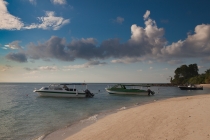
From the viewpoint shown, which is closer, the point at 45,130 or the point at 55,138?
the point at 55,138

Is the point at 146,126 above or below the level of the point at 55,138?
above

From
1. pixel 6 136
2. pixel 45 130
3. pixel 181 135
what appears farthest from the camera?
pixel 45 130

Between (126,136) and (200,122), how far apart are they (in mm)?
4115

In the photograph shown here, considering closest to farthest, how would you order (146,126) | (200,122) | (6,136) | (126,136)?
(126,136) → (200,122) → (146,126) → (6,136)

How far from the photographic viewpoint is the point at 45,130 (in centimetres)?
1344

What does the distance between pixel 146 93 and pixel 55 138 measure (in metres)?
40.4

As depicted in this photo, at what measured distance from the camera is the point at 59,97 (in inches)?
1651

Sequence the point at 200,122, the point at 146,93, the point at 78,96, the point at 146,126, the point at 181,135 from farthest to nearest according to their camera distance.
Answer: the point at 146,93 → the point at 78,96 → the point at 146,126 → the point at 200,122 → the point at 181,135

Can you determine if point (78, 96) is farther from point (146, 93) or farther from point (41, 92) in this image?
point (146, 93)

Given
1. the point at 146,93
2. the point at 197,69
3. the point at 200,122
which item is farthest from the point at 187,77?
the point at 200,122

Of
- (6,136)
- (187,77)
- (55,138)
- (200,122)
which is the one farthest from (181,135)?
(187,77)

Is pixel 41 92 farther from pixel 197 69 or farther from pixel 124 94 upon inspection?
pixel 197 69

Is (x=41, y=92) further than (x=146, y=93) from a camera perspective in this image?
No

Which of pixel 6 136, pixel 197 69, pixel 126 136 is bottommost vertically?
pixel 6 136
